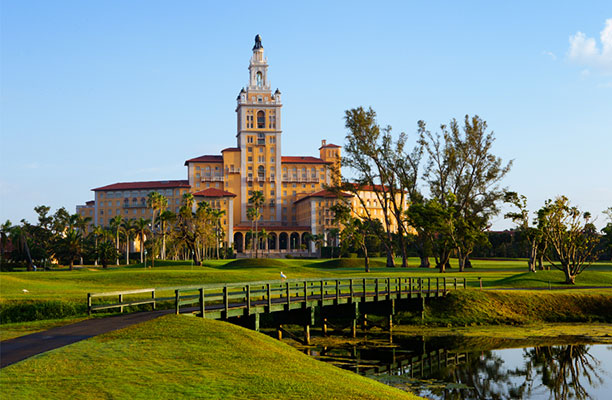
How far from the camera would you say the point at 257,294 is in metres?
29.1

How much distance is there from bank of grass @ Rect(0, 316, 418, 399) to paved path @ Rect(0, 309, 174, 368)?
0.80 meters

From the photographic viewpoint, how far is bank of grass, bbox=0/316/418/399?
49.1 ft

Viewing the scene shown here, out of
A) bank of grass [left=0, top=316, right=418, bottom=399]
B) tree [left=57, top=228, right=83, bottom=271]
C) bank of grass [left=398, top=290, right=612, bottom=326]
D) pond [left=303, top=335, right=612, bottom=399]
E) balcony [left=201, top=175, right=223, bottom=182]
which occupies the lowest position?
pond [left=303, top=335, right=612, bottom=399]

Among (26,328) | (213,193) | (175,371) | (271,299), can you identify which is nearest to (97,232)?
(213,193)

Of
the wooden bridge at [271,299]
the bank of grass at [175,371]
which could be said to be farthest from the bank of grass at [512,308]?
the bank of grass at [175,371]

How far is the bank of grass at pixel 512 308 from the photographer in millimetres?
40062

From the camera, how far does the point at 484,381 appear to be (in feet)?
85.3

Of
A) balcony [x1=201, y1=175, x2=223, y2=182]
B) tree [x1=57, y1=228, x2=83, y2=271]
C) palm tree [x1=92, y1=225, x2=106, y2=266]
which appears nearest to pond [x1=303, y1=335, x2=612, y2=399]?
tree [x1=57, y1=228, x2=83, y2=271]

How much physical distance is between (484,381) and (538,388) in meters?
2.10

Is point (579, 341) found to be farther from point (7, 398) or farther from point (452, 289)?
point (7, 398)

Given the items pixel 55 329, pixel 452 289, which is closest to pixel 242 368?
pixel 55 329

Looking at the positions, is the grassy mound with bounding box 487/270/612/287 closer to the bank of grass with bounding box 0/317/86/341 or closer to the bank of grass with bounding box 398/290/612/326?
the bank of grass with bounding box 398/290/612/326

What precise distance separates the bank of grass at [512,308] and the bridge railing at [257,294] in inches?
52.1

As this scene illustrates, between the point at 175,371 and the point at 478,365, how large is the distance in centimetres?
1657
